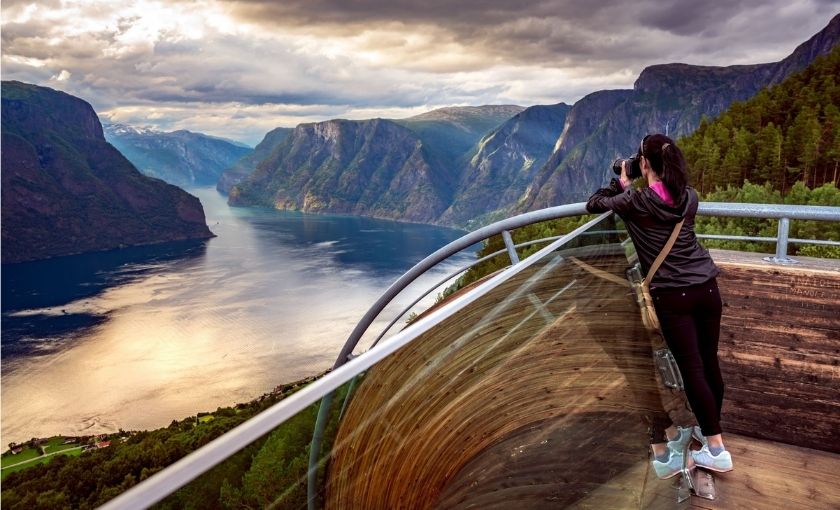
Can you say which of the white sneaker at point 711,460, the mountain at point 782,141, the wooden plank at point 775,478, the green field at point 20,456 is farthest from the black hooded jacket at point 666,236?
the green field at point 20,456

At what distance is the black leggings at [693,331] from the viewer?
2.36m

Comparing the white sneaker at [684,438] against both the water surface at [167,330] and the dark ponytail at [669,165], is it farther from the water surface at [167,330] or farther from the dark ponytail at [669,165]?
the water surface at [167,330]

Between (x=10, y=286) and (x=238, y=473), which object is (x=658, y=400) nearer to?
(x=238, y=473)

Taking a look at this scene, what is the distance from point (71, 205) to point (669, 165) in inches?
Result: 8157

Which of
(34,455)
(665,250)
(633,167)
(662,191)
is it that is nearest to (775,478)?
(665,250)

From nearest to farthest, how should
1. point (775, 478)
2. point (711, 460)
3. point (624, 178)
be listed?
point (711, 460)
point (775, 478)
point (624, 178)

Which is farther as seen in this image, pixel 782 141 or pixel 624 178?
pixel 782 141

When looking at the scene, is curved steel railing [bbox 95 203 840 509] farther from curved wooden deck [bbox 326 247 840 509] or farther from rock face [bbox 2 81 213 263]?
rock face [bbox 2 81 213 263]

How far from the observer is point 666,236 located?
2.39 m

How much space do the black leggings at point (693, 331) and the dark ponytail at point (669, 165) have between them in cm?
40

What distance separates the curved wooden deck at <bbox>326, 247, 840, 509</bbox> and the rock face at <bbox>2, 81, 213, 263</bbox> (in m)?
A: 182

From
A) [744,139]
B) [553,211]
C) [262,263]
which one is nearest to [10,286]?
[262,263]

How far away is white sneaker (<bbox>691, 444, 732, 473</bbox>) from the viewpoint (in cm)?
245

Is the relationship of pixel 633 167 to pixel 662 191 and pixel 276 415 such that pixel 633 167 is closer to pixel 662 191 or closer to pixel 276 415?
pixel 662 191
